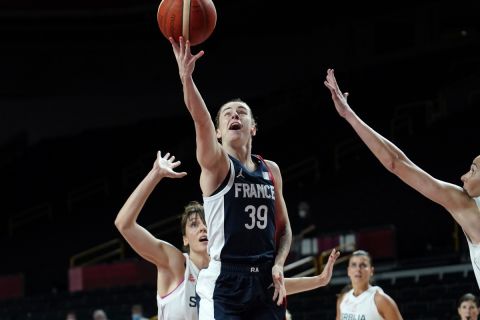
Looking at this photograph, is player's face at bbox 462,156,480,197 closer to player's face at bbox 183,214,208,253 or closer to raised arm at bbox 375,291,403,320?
player's face at bbox 183,214,208,253

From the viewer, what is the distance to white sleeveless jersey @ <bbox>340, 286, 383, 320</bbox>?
A: 7.45 metres

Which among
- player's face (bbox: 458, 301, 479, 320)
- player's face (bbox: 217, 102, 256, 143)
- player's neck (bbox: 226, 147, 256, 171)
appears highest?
player's face (bbox: 217, 102, 256, 143)

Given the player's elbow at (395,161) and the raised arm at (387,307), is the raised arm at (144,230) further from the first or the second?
the raised arm at (387,307)

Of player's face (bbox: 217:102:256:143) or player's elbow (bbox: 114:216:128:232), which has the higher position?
player's face (bbox: 217:102:256:143)

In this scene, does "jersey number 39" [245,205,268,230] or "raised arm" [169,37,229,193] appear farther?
"jersey number 39" [245,205,268,230]

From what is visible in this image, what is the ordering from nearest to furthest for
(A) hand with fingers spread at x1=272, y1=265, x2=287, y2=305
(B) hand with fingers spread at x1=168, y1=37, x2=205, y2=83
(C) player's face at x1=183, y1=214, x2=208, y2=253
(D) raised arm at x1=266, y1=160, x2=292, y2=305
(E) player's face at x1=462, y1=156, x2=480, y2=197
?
(B) hand with fingers spread at x1=168, y1=37, x2=205, y2=83, (A) hand with fingers spread at x1=272, y1=265, x2=287, y2=305, (D) raised arm at x1=266, y1=160, x2=292, y2=305, (E) player's face at x1=462, y1=156, x2=480, y2=197, (C) player's face at x1=183, y1=214, x2=208, y2=253

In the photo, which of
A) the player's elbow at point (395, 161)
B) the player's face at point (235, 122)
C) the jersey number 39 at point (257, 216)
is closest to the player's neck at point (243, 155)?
the player's face at point (235, 122)

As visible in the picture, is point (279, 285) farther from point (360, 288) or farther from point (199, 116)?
point (360, 288)

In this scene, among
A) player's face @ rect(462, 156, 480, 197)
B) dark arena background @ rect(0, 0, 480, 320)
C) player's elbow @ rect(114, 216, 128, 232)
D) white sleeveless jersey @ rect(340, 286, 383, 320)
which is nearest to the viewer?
player's face @ rect(462, 156, 480, 197)

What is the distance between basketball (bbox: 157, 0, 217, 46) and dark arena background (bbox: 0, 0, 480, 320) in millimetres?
9682

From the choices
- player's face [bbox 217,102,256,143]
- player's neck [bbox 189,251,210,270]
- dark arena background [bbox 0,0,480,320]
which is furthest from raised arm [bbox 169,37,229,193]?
dark arena background [bbox 0,0,480,320]

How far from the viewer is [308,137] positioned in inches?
778

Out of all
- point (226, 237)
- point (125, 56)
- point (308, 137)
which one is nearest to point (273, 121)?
point (308, 137)

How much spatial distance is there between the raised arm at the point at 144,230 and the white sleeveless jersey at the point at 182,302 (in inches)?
4.8
